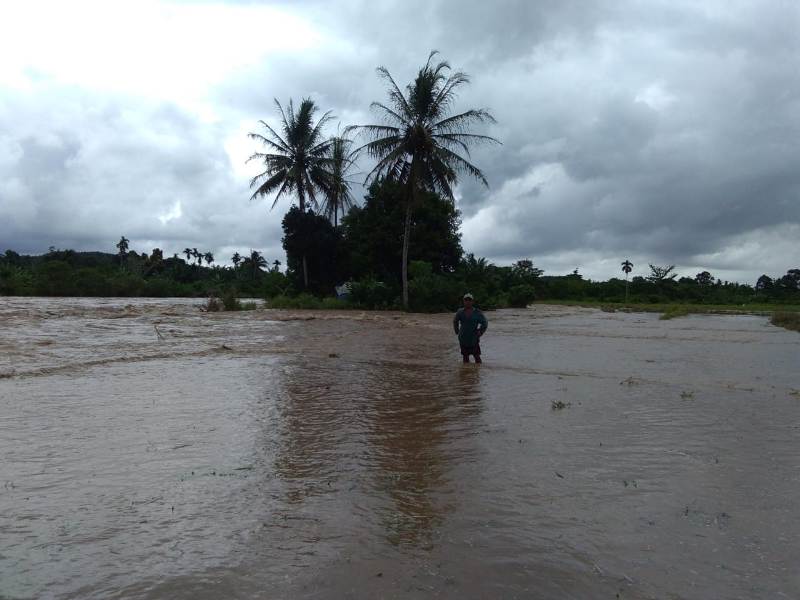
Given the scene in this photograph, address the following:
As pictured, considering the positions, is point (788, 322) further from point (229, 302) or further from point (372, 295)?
point (229, 302)

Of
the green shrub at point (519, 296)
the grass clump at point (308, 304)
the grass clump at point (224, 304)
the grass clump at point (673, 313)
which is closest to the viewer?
the grass clump at point (224, 304)

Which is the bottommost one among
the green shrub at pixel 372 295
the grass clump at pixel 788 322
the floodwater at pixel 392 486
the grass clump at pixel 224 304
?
the floodwater at pixel 392 486

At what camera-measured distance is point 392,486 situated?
430 cm

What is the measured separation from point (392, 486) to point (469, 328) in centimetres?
794

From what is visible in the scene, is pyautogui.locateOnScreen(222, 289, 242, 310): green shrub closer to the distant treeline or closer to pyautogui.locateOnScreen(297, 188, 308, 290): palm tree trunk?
the distant treeline

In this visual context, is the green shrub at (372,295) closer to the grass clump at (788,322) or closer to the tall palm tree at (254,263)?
the grass clump at (788,322)

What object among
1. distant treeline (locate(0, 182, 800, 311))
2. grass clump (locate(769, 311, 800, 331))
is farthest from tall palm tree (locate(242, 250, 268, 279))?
grass clump (locate(769, 311, 800, 331))

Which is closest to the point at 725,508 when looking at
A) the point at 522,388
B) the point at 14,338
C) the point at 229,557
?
the point at 229,557

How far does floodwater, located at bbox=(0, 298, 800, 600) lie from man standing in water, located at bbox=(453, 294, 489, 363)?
2.17 m

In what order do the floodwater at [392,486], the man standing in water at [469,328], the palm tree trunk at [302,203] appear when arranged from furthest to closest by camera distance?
the palm tree trunk at [302,203], the man standing in water at [469,328], the floodwater at [392,486]

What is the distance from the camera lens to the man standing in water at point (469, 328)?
11.9 metres

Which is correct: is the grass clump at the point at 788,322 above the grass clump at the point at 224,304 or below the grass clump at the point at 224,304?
below

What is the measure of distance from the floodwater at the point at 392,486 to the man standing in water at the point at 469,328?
2.17 metres

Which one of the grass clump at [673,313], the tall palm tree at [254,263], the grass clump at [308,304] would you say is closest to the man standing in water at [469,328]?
the grass clump at [308,304]
